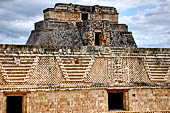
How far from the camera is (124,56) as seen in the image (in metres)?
11.2

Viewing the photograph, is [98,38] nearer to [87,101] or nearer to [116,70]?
[116,70]

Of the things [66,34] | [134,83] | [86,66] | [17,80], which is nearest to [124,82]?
[134,83]

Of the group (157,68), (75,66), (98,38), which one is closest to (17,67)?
(75,66)

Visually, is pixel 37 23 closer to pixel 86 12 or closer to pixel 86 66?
pixel 86 12

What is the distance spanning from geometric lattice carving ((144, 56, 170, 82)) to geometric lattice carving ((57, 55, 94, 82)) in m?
2.40

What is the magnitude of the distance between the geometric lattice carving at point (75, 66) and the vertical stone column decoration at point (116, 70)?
796 millimetres

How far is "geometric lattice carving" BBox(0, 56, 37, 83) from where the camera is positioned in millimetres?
9805

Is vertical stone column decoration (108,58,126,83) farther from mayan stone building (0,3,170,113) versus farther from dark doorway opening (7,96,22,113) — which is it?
dark doorway opening (7,96,22,113)

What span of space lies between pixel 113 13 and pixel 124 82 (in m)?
10.6

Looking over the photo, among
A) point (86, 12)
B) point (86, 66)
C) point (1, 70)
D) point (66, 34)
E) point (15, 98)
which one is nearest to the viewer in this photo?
point (1, 70)

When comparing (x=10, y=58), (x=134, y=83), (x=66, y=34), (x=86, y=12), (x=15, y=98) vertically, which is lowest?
(x=15, y=98)

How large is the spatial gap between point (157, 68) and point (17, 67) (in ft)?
18.2

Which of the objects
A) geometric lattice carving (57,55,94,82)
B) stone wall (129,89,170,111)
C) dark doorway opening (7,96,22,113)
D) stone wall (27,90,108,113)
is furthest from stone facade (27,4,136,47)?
stone wall (27,90,108,113)

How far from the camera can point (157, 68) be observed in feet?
37.9
